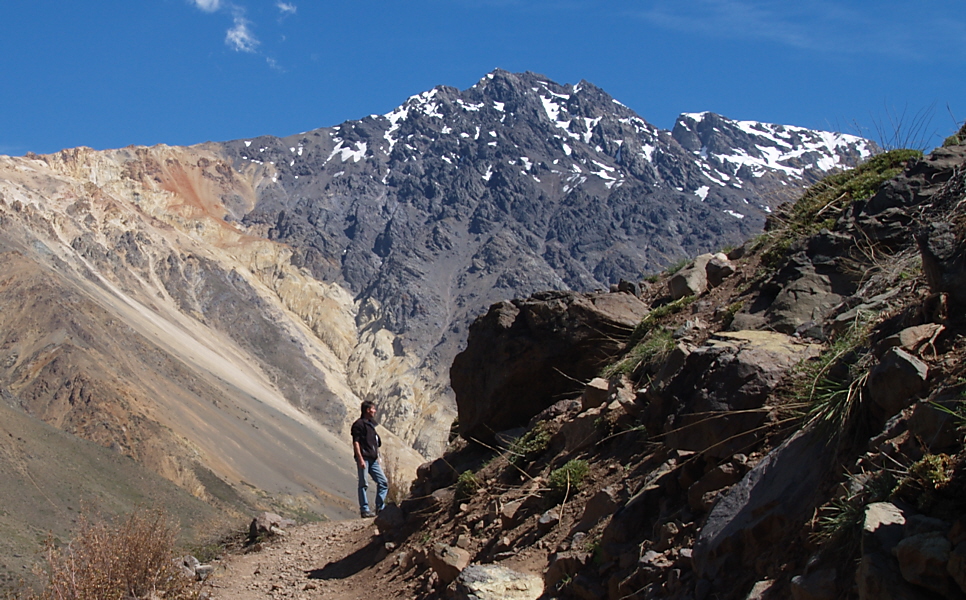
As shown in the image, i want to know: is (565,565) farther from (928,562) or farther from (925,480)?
(928,562)

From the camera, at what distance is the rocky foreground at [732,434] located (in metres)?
3.36

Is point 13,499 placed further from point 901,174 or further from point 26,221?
point 26,221

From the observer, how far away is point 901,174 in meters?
6.37

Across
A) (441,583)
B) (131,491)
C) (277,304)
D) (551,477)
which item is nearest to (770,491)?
(551,477)

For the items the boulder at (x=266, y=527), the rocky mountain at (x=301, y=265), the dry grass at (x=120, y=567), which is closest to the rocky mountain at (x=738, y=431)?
the dry grass at (x=120, y=567)

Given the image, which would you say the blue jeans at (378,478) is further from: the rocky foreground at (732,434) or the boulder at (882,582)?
the boulder at (882,582)

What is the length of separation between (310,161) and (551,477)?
6746 inches

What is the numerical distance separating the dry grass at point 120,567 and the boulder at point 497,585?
2901 millimetres

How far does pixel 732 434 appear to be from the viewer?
189 inches

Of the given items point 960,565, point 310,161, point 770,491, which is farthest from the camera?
point 310,161

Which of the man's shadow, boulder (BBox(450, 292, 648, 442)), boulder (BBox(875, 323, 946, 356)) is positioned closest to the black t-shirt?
the man's shadow

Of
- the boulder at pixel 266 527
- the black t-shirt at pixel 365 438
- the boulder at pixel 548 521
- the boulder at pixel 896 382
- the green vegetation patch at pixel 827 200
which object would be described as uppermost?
the green vegetation patch at pixel 827 200

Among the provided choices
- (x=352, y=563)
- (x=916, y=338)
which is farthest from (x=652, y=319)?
(x=916, y=338)

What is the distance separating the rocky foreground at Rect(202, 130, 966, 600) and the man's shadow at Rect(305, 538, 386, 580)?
0.14 feet
